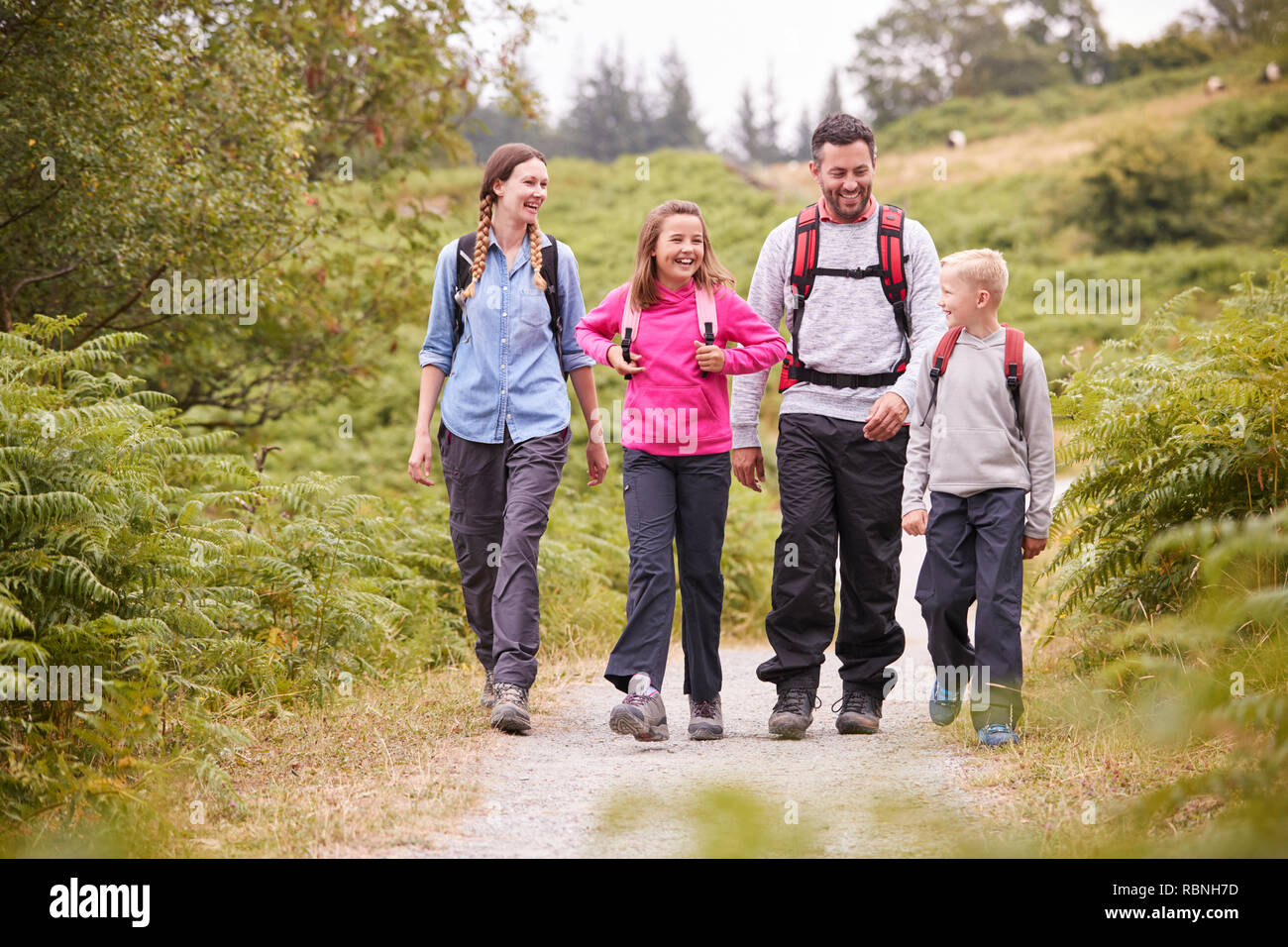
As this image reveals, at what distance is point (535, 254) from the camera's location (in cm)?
562

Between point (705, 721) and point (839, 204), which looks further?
point (839, 204)

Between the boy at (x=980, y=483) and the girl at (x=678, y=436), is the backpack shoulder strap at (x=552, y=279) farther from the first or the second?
the boy at (x=980, y=483)

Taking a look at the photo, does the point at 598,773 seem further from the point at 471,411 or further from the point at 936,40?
the point at 936,40

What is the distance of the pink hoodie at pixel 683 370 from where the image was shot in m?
5.14

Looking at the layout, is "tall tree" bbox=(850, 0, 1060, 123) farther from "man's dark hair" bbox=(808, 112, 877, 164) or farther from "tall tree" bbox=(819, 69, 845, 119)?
"man's dark hair" bbox=(808, 112, 877, 164)

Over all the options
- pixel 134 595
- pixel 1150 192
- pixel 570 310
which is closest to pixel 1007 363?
pixel 570 310

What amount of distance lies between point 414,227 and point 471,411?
802cm

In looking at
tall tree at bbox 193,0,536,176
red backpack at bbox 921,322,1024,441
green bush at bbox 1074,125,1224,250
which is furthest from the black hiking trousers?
green bush at bbox 1074,125,1224,250

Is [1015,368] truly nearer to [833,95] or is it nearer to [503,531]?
[503,531]

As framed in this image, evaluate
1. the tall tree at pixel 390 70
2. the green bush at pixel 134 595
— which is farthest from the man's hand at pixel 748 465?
the tall tree at pixel 390 70

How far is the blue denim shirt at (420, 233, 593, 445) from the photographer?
550 centimetres

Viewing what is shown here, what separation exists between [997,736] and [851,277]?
2061mm

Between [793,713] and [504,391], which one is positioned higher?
[504,391]

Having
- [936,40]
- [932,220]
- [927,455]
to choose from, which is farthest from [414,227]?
[936,40]
